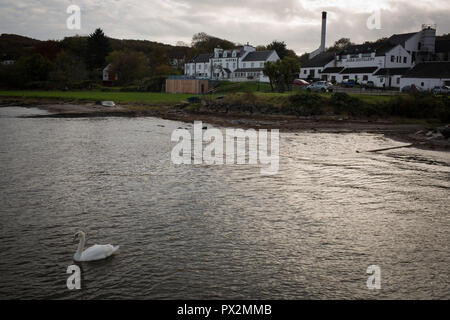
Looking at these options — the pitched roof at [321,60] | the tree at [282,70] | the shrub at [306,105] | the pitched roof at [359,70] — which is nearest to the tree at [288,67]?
the tree at [282,70]

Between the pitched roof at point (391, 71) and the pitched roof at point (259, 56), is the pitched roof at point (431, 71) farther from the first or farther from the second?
the pitched roof at point (259, 56)

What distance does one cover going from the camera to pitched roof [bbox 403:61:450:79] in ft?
226

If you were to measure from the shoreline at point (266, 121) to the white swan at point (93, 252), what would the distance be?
96.8 feet

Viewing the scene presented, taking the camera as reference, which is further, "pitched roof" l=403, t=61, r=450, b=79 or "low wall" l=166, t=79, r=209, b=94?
"low wall" l=166, t=79, r=209, b=94

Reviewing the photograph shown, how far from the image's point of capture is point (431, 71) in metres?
70.8

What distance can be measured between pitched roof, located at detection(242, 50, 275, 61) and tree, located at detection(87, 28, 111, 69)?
158 feet

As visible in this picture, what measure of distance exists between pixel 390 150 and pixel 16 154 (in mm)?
27742

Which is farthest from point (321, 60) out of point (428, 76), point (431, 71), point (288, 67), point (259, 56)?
point (288, 67)

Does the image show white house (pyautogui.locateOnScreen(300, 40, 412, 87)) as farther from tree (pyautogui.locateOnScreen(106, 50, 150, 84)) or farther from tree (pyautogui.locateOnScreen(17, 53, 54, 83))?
tree (pyautogui.locateOnScreen(17, 53, 54, 83))

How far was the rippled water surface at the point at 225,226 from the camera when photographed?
427 inches

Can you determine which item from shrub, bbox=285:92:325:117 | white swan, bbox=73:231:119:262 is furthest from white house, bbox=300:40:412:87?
white swan, bbox=73:231:119:262

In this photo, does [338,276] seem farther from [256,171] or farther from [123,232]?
[256,171]

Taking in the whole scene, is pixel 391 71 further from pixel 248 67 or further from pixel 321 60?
pixel 248 67

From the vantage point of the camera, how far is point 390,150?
1265 inches
